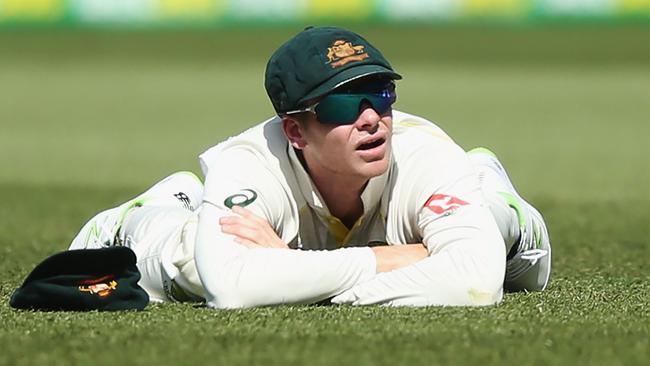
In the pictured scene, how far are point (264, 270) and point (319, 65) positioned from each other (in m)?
0.72

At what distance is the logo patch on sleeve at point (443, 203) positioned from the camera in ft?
16.3

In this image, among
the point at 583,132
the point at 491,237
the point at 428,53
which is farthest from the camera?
the point at 428,53

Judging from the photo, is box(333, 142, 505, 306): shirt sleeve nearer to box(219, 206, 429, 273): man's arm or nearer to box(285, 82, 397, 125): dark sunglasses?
box(219, 206, 429, 273): man's arm

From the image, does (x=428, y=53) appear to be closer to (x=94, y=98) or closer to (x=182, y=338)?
(x=94, y=98)

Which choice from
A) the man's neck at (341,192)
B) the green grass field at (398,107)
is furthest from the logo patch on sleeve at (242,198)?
the green grass field at (398,107)

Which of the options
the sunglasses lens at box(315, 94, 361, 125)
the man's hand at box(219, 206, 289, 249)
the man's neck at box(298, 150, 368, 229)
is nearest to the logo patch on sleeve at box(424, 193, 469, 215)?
the man's neck at box(298, 150, 368, 229)

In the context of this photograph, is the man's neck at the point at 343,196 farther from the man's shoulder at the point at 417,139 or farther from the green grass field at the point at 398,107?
the green grass field at the point at 398,107

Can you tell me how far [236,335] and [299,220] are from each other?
1.05 meters

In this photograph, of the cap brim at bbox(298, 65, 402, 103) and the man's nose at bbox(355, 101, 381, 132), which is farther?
the man's nose at bbox(355, 101, 381, 132)

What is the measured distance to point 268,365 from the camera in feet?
12.6

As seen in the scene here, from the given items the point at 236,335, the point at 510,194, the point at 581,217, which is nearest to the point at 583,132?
the point at 581,217

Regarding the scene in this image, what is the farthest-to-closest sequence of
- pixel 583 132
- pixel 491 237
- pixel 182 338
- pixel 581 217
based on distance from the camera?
pixel 583 132 < pixel 581 217 < pixel 491 237 < pixel 182 338

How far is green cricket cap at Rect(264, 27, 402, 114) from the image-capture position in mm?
4855

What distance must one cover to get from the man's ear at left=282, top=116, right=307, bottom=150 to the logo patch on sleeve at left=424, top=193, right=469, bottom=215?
491 mm
